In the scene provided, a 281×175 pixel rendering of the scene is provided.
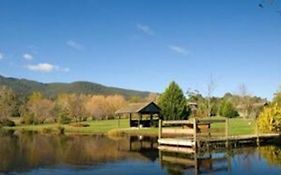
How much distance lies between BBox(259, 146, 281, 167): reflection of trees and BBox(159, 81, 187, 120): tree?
2737 centimetres

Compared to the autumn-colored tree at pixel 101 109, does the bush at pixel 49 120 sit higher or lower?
lower

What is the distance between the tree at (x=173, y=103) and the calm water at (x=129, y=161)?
24975mm

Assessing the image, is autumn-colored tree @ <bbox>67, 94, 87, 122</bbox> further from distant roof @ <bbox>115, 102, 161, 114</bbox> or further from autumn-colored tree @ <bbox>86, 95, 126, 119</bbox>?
distant roof @ <bbox>115, 102, 161, 114</bbox>

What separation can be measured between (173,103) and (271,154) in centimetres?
3245

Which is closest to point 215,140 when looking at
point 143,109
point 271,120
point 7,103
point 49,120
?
point 271,120

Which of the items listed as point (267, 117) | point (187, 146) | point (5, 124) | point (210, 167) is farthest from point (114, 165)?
point (5, 124)

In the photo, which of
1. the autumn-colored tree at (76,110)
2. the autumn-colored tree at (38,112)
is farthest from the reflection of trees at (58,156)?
the autumn-colored tree at (76,110)

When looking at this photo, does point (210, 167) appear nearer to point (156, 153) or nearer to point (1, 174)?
point (156, 153)

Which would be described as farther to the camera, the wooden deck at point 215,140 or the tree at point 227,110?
the tree at point 227,110

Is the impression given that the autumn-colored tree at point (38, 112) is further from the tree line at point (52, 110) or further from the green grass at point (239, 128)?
the green grass at point (239, 128)

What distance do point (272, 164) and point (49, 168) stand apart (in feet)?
44.2

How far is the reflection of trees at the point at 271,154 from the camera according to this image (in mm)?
27031

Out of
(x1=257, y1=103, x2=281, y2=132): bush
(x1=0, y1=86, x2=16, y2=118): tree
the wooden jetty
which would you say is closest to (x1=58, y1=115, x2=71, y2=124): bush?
(x1=0, y1=86, x2=16, y2=118): tree

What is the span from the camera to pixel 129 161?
28625 millimetres
